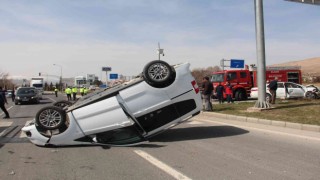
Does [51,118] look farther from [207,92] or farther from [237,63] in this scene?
[237,63]

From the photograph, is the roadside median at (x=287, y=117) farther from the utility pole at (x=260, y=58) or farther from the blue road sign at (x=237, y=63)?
the blue road sign at (x=237, y=63)

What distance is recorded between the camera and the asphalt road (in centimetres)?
689

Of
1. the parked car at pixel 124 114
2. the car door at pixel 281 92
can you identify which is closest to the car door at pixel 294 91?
the car door at pixel 281 92

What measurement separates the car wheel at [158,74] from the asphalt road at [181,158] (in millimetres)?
1467

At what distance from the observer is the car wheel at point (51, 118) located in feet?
31.5

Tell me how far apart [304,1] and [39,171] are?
57.5ft

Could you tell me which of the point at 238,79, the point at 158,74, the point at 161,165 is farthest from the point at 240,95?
the point at 161,165

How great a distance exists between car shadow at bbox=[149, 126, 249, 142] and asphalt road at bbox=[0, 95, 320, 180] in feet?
0.09

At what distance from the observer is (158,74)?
1003 centimetres

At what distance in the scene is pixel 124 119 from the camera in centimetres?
959

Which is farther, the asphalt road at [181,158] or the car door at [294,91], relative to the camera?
the car door at [294,91]

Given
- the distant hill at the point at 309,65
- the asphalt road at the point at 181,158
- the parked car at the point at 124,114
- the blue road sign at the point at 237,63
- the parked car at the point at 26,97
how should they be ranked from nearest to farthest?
the asphalt road at the point at 181,158 → the parked car at the point at 124,114 → the parked car at the point at 26,97 → the blue road sign at the point at 237,63 → the distant hill at the point at 309,65

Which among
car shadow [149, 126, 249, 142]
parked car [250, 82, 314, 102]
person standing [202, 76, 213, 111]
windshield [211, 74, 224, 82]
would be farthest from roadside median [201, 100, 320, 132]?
windshield [211, 74, 224, 82]

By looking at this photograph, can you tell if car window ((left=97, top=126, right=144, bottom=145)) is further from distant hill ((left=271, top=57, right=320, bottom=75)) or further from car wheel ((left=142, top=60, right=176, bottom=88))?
distant hill ((left=271, top=57, right=320, bottom=75))
